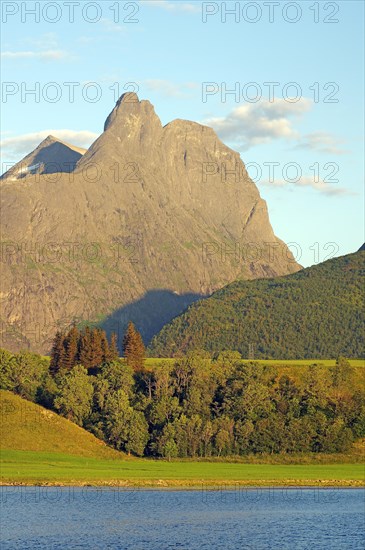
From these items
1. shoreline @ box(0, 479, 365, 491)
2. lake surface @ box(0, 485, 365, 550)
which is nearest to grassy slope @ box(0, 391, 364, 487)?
shoreline @ box(0, 479, 365, 491)

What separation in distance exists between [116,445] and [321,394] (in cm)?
3701

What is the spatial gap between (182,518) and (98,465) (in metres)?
51.3

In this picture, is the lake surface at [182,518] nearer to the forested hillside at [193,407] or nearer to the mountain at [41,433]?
the mountain at [41,433]

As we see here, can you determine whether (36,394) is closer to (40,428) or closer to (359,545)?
(40,428)

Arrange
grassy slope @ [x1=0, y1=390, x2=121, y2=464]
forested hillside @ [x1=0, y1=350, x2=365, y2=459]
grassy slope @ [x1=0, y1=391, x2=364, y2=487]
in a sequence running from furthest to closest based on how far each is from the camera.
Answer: forested hillside @ [x1=0, y1=350, x2=365, y2=459]
grassy slope @ [x1=0, y1=390, x2=121, y2=464]
grassy slope @ [x1=0, y1=391, x2=364, y2=487]

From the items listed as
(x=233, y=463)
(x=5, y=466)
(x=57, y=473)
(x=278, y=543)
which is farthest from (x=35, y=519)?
(x=233, y=463)

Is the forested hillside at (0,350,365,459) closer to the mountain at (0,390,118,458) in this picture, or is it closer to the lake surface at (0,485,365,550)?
the mountain at (0,390,118,458)

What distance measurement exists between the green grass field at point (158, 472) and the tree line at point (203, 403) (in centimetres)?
751

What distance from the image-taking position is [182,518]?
99438mm

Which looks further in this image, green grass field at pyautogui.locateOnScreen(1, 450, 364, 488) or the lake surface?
green grass field at pyautogui.locateOnScreen(1, 450, 364, 488)

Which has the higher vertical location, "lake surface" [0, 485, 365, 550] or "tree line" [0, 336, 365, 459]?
"tree line" [0, 336, 365, 459]

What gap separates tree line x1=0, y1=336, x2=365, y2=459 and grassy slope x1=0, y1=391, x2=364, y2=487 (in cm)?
368

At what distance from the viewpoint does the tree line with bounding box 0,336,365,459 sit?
166 meters

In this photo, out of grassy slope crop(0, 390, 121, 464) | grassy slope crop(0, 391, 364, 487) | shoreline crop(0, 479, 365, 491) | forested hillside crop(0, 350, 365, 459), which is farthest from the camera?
forested hillside crop(0, 350, 365, 459)
